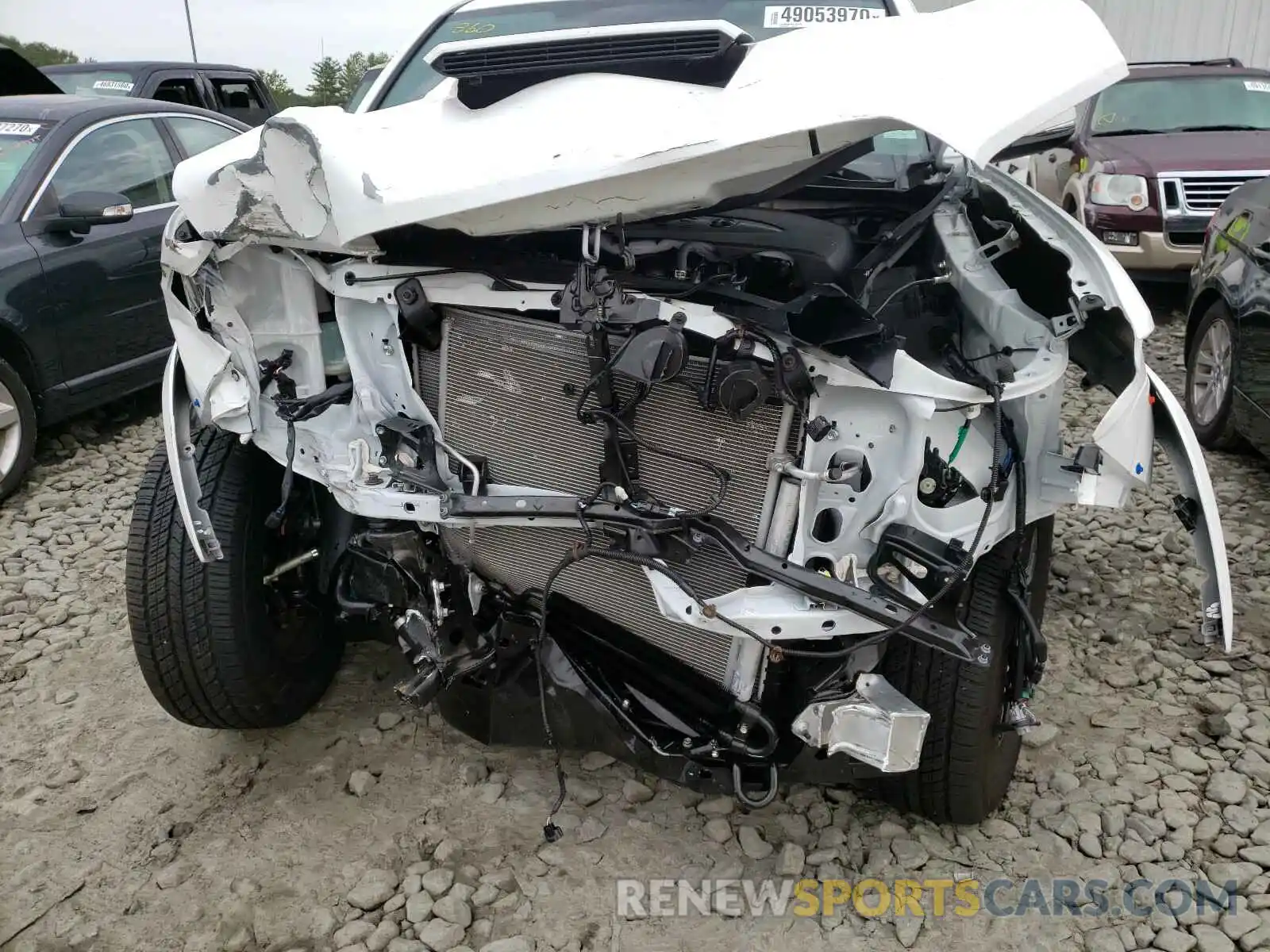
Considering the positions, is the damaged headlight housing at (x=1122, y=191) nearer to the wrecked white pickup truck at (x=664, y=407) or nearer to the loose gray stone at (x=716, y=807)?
the wrecked white pickup truck at (x=664, y=407)

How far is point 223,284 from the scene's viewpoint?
7.54ft

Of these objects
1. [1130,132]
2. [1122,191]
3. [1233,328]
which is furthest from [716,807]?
[1130,132]

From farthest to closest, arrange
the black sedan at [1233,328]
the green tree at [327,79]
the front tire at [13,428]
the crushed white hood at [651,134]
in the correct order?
the green tree at [327,79] < the front tire at [13,428] < the black sedan at [1233,328] < the crushed white hood at [651,134]

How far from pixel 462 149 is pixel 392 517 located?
2.59 feet

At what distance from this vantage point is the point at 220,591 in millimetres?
2498

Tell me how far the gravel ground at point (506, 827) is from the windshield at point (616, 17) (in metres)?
1.97

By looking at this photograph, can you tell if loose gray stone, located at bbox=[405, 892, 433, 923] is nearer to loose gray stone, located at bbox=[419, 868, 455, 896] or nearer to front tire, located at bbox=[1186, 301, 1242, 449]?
loose gray stone, located at bbox=[419, 868, 455, 896]

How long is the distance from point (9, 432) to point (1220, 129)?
7.72 meters

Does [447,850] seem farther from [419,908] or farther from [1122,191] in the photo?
[1122,191]

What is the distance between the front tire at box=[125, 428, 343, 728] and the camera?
2.50 meters

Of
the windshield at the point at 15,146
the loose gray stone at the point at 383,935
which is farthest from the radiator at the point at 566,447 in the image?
the windshield at the point at 15,146

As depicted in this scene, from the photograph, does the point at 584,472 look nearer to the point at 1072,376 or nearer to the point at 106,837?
the point at 106,837

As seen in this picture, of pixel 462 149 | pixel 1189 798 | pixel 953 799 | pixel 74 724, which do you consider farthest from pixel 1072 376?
pixel 74 724

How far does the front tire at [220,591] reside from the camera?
2502mm
